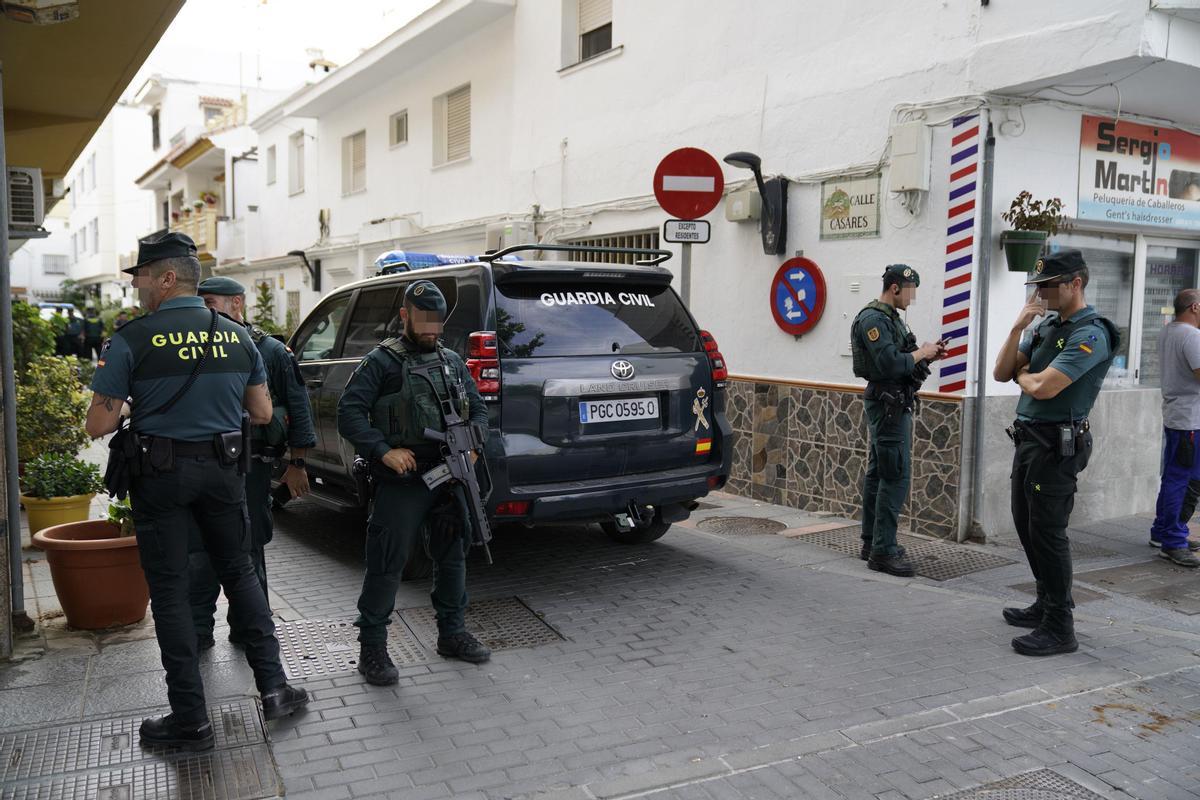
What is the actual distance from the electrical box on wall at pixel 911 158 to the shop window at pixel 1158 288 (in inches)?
99.8

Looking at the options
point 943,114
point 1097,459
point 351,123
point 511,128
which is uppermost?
point 351,123

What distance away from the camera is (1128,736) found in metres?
3.87

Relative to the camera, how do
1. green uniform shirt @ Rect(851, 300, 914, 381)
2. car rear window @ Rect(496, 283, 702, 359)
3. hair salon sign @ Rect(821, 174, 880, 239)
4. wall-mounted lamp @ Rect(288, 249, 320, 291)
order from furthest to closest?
wall-mounted lamp @ Rect(288, 249, 320, 291)
hair salon sign @ Rect(821, 174, 880, 239)
green uniform shirt @ Rect(851, 300, 914, 381)
car rear window @ Rect(496, 283, 702, 359)

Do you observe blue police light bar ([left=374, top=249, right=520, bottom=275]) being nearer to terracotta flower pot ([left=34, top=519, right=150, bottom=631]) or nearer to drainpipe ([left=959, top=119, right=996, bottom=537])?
terracotta flower pot ([left=34, top=519, right=150, bottom=631])

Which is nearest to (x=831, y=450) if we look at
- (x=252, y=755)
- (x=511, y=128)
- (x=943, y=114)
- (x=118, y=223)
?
(x=943, y=114)

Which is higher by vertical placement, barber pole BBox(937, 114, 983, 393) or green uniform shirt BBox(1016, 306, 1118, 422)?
barber pole BBox(937, 114, 983, 393)

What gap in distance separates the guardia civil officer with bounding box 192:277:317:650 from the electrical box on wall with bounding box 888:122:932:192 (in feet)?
15.6

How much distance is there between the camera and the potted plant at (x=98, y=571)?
15.3 ft

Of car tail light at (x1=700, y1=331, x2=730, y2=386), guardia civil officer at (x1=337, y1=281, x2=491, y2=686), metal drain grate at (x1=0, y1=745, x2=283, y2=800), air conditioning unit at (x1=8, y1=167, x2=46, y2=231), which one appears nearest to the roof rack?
car tail light at (x1=700, y1=331, x2=730, y2=386)

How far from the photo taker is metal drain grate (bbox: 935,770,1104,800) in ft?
11.0

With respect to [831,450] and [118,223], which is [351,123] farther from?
[118,223]

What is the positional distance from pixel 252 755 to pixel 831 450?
5586 millimetres

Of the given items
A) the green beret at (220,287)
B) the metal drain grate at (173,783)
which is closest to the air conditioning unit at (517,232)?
the green beret at (220,287)

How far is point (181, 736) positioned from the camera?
359 cm
